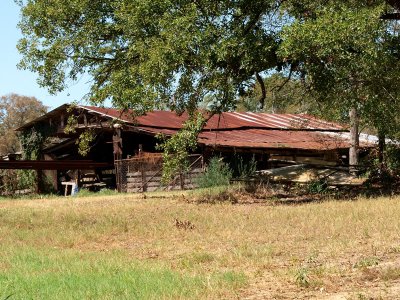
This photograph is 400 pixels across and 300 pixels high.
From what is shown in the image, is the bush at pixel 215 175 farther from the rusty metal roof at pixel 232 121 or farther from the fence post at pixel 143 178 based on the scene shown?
the fence post at pixel 143 178

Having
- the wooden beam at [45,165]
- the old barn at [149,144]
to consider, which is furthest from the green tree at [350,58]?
the wooden beam at [45,165]

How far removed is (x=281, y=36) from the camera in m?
16.2

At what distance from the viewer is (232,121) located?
37531 mm

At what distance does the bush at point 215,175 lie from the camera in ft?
83.2

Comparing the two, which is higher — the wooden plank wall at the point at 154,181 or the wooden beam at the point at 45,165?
the wooden beam at the point at 45,165

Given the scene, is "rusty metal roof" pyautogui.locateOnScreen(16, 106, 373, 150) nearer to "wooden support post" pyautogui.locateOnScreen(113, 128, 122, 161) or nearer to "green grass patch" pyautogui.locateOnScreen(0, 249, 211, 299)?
"wooden support post" pyautogui.locateOnScreen(113, 128, 122, 161)

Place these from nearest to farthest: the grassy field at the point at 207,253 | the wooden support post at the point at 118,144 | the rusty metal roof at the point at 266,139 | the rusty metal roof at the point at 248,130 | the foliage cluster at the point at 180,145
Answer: the grassy field at the point at 207,253
the foliage cluster at the point at 180,145
the rusty metal roof at the point at 266,139
the rusty metal roof at the point at 248,130
the wooden support post at the point at 118,144

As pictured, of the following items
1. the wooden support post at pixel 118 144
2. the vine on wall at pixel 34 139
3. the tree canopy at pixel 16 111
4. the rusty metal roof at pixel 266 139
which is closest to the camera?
the rusty metal roof at pixel 266 139

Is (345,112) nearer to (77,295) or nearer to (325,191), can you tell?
(325,191)

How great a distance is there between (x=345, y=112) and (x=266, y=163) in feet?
48.3

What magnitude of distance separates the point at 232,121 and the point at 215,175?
12.5 meters

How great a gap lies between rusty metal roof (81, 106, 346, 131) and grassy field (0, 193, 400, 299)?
11.9 metres

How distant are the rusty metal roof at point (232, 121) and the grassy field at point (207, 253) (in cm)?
1191

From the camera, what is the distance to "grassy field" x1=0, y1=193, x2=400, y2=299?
23.2ft
